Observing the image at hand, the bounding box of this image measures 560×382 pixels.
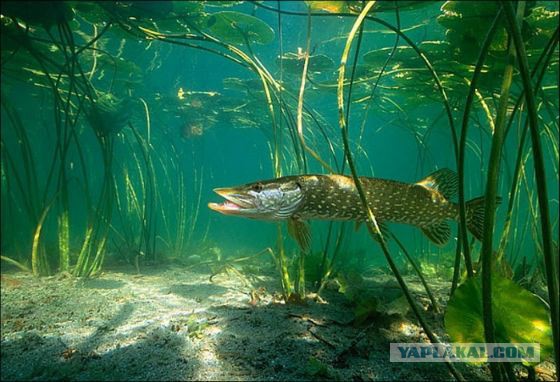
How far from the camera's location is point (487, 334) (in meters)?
1.71

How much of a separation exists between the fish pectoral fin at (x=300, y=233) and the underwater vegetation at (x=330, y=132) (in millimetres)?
20

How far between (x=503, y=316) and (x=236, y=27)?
8.14m

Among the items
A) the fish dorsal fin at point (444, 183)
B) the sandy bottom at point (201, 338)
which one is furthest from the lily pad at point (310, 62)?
the sandy bottom at point (201, 338)

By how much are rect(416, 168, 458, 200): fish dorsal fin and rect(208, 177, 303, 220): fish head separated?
1.36m

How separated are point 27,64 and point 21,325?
9997 mm

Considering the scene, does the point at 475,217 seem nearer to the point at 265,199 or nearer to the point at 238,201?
the point at 265,199

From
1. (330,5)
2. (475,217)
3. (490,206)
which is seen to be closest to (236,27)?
(330,5)

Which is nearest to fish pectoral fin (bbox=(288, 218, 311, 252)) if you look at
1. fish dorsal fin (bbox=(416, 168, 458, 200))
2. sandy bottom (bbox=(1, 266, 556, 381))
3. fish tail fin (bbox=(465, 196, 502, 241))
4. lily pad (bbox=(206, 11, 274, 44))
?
sandy bottom (bbox=(1, 266, 556, 381))

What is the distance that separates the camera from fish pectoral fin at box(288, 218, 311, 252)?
305cm

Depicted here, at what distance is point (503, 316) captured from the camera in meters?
1.98

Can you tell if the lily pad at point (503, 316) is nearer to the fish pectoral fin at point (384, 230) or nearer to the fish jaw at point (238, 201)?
the fish pectoral fin at point (384, 230)

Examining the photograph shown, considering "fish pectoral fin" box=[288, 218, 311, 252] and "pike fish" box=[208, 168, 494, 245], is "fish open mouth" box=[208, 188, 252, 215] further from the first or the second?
"fish pectoral fin" box=[288, 218, 311, 252]

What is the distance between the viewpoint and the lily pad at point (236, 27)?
728 cm

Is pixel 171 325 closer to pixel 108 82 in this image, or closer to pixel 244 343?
pixel 244 343
